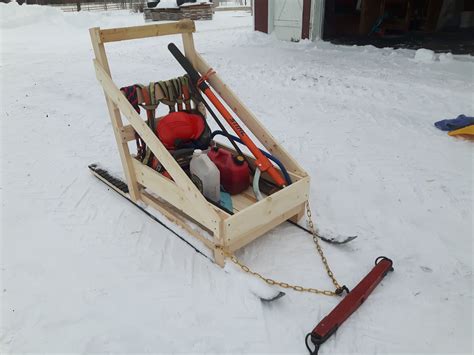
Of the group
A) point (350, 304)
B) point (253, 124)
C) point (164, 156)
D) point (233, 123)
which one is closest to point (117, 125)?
point (164, 156)

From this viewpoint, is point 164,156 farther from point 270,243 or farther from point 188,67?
point 270,243

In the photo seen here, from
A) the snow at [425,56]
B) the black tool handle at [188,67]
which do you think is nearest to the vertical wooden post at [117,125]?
the black tool handle at [188,67]

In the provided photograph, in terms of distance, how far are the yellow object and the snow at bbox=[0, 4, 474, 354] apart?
0.32 ft

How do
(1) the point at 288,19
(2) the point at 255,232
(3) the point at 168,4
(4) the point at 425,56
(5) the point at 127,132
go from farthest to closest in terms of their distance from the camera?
(3) the point at 168,4
(1) the point at 288,19
(4) the point at 425,56
(5) the point at 127,132
(2) the point at 255,232

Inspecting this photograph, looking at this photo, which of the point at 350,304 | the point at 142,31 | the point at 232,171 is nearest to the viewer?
the point at 350,304

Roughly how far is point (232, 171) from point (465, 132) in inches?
127

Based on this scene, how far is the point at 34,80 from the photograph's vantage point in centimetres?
843

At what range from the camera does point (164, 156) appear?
273cm

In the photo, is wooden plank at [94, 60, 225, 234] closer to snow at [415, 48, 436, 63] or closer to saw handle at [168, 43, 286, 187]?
saw handle at [168, 43, 286, 187]

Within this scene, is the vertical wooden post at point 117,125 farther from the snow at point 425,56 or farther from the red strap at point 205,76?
the snow at point 425,56

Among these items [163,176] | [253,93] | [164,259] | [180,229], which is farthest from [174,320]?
[253,93]

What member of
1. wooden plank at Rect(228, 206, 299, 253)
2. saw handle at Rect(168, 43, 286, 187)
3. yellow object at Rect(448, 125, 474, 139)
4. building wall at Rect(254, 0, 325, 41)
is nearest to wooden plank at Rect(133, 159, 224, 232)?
wooden plank at Rect(228, 206, 299, 253)

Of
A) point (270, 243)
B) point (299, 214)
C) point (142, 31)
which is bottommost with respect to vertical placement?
point (270, 243)

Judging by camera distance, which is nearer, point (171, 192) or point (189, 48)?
point (171, 192)
